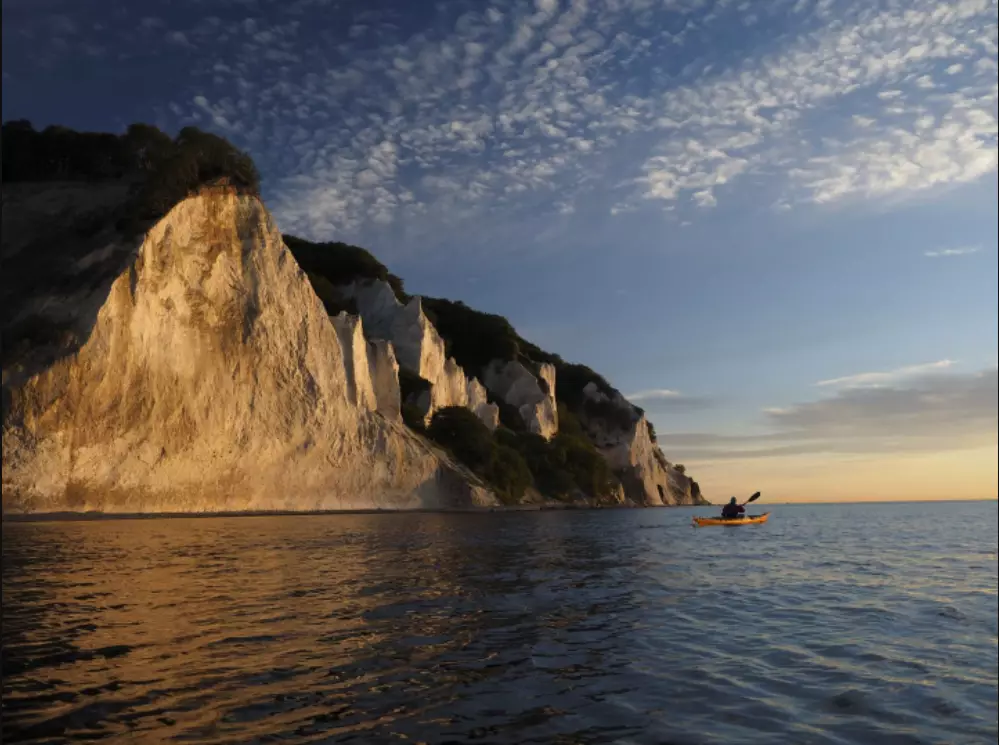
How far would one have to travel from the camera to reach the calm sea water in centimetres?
662

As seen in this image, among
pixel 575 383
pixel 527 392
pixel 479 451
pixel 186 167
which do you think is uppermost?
pixel 186 167

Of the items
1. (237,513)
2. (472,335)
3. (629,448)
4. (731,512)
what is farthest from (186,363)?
(629,448)

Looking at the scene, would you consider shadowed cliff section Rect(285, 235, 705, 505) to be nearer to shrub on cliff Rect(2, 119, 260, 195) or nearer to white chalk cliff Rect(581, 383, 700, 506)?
white chalk cliff Rect(581, 383, 700, 506)

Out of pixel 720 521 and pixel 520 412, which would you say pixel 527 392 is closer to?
pixel 520 412

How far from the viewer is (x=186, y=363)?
136 ft

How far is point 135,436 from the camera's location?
38.1m

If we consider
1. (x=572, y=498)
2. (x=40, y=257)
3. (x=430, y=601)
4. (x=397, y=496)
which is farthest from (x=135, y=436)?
(x=572, y=498)

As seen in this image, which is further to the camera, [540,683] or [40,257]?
[40,257]

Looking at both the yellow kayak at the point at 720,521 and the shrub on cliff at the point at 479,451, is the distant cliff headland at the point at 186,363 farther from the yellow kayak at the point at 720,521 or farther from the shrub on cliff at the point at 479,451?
the yellow kayak at the point at 720,521

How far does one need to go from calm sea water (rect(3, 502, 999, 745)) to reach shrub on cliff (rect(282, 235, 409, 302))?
2336 inches

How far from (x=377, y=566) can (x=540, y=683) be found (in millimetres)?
11495

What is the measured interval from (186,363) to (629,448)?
235 feet

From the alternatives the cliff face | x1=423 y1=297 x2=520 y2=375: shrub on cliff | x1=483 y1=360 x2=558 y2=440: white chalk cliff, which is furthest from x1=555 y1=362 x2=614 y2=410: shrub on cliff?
the cliff face

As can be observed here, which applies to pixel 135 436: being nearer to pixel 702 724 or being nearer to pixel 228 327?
pixel 228 327
